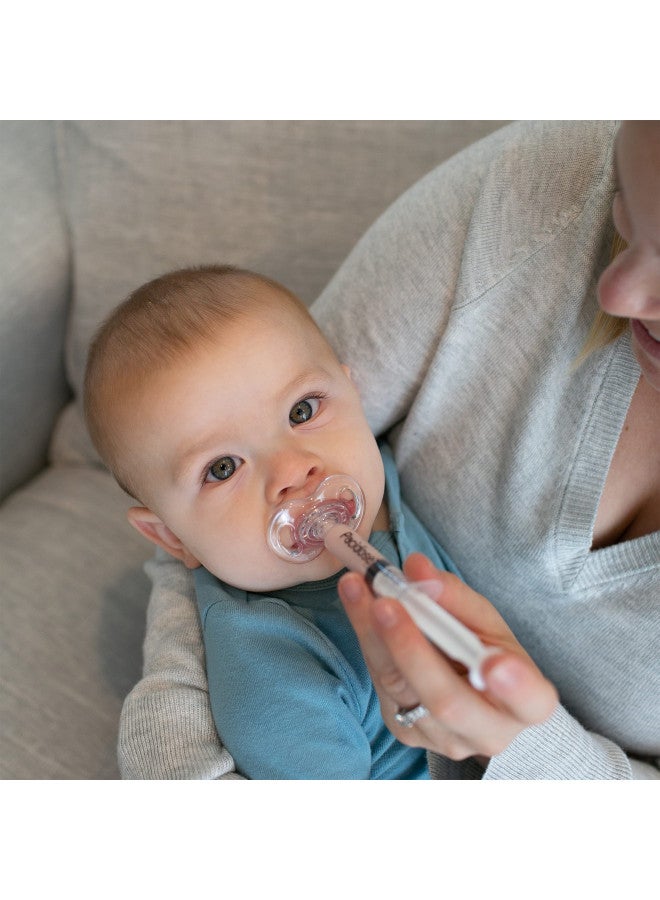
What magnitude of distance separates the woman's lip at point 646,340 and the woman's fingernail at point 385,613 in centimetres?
36

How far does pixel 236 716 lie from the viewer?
0.83 meters

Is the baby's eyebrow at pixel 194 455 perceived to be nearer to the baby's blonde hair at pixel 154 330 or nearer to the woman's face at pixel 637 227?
the baby's blonde hair at pixel 154 330

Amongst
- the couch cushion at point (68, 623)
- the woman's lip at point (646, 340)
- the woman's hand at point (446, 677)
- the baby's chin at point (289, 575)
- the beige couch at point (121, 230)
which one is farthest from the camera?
the beige couch at point (121, 230)

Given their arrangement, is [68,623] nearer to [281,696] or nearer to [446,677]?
[281,696]

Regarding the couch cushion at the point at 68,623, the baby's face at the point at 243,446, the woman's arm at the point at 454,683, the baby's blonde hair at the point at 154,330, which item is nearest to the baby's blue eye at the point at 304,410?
the baby's face at the point at 243,446

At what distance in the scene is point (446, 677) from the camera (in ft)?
1.97

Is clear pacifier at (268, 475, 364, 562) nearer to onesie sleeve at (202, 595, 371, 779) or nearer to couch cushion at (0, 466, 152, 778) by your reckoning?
onesie sleeve at (202, 595, 371, 779)

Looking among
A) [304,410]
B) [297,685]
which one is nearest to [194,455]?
[304,410]

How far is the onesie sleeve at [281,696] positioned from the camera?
2.67 ft

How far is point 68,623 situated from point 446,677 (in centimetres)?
79

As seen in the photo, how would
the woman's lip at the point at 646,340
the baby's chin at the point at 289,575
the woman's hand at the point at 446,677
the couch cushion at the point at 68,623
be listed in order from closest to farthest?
the woman's hand at the point at 446,677, the woman's lip at the point at 646,340, the baby's chin at the point at 289,575, the couch cushion at the point at 68,623

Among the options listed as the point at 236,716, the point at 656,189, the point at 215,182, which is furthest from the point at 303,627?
the point at 215,182
